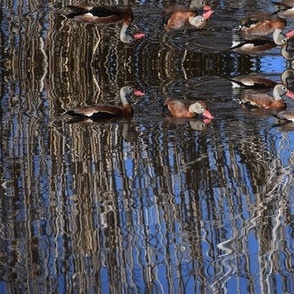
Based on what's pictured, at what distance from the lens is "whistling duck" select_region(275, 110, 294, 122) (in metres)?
9.24

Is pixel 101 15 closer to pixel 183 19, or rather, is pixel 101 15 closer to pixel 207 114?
pixel 183 19

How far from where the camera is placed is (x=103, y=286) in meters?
5.75

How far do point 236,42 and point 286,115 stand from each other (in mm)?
2813

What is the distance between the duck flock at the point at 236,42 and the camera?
372 inches

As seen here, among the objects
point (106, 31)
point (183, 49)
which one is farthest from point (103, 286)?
point (106, 31)

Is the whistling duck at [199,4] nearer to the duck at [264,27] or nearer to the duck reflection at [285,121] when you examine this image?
the duck at [264,27]

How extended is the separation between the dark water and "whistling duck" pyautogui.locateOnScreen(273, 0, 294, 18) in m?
1.35

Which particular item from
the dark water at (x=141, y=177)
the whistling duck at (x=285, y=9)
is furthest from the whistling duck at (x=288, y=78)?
the whistling duck at (x=285, y=9)

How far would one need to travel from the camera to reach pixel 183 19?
1296 centimetres

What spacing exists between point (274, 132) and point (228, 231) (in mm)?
2470

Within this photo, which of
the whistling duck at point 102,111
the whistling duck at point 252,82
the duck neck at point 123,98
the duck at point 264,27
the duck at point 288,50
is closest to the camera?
the whistling duck at point 102,111

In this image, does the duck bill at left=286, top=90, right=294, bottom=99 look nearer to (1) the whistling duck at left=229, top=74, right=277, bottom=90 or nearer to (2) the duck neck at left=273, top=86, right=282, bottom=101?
(2) the duck neck at left=273, top=86, right=282, bottom=101

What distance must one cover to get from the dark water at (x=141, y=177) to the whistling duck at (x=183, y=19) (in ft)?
1.95

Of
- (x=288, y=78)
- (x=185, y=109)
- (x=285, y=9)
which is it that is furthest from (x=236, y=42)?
(x=185, y=109)
